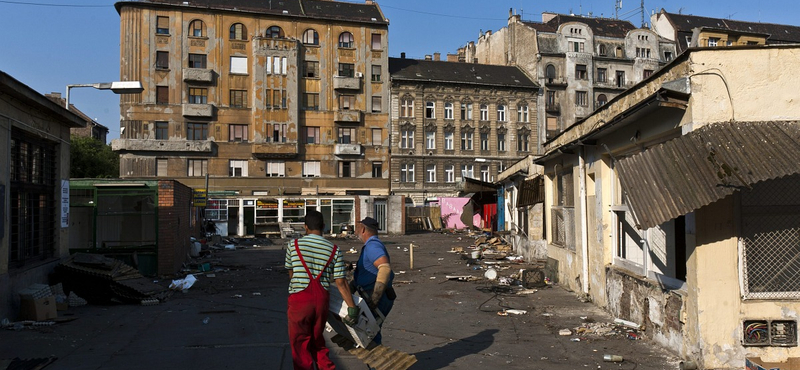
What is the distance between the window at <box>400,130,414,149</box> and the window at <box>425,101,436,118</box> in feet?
7.36

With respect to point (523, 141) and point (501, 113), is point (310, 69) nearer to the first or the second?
point (501, 113)

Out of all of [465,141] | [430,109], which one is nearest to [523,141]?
[465,141]

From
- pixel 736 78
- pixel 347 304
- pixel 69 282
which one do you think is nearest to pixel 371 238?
pixel 347 304

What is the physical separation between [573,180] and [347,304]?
8519 mm

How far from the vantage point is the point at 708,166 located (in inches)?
244

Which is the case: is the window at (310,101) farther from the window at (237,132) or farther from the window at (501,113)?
the window at (501,113)

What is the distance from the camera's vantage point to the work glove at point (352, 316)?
5441 millimetres

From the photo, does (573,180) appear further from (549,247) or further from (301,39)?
(301,39)

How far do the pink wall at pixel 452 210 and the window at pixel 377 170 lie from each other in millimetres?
5440

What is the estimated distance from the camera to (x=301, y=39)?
151 ft

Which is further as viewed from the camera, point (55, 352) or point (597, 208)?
point (597, 208)

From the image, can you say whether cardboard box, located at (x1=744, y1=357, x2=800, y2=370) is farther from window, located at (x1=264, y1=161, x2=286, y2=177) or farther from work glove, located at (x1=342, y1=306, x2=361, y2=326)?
window, located at (x1=264, y1=161, x2=286, y2=177)

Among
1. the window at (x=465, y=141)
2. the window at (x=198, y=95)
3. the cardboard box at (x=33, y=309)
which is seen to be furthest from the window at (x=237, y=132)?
the cardboard box at (x=33, y=309)

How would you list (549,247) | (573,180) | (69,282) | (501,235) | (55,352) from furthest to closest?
(501,235) → (549,247) → (573,180) → (69,282) → (55,352)
